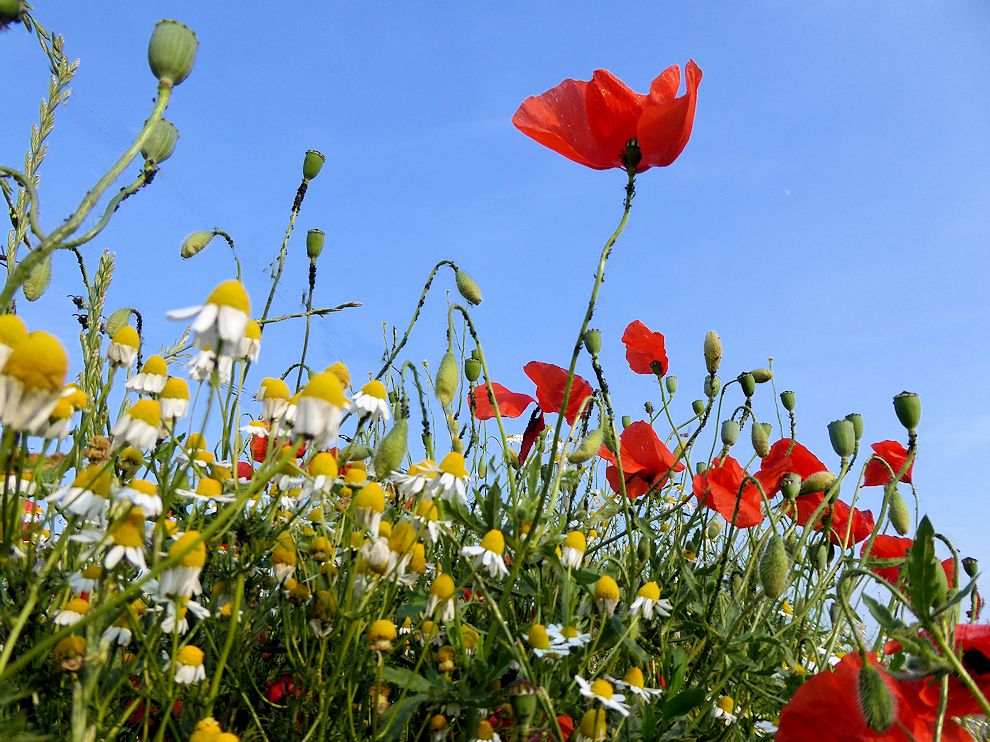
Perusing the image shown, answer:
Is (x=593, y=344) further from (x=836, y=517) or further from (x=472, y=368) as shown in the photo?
(x=836, y=517)

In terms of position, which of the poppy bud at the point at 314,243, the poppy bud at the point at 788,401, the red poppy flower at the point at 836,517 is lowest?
the red poppy flower at the point at 836,517

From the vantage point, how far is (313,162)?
198 centimetres

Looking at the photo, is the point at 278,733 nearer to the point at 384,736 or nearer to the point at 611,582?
the point at 384,736

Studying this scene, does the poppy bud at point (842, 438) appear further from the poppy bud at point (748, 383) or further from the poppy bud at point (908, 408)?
the poppy bud at point (748, 383)

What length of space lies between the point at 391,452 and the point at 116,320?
2.50 ft

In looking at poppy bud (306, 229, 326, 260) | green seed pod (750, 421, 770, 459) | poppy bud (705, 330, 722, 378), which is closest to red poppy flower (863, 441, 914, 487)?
green seed pod (750, 421, 770, 459)

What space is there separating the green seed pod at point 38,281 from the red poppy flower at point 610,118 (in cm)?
89

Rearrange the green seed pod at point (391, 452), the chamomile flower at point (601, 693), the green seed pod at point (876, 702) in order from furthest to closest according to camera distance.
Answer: the green seed pod at point (391, 452) < the chamomile flower at point (601, 693) < the green seed pod at point (876, 702)

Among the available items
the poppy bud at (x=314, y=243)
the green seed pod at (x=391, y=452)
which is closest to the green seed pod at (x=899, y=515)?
the green seed pod at (x=391, y=452)

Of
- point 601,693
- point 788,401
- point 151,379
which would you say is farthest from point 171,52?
point 788,401

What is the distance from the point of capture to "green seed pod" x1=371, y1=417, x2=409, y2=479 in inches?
56.7

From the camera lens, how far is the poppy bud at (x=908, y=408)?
1.55 m

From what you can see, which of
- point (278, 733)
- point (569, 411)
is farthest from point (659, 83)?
point (278, 733)

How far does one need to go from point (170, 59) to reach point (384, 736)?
92 centimetres
